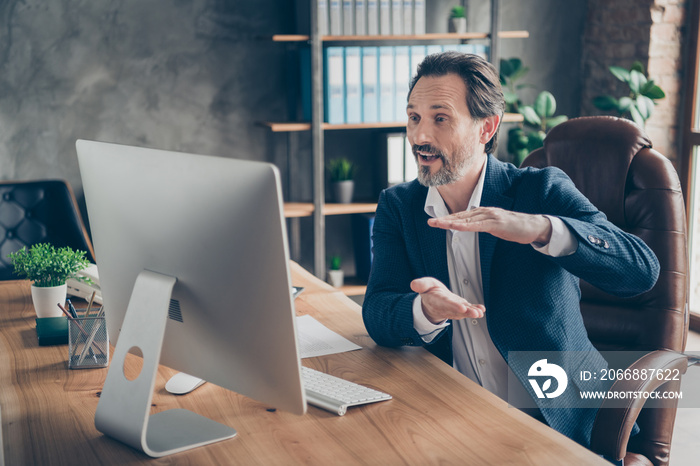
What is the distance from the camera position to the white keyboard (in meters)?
1.21

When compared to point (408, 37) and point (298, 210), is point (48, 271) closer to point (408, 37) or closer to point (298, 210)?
point (298, 210)

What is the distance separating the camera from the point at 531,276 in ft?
4.99

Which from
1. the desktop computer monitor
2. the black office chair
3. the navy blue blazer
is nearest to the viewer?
the desktop computer monitor

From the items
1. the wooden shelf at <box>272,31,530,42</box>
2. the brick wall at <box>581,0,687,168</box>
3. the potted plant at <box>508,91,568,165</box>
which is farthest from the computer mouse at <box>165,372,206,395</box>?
the brick wall at <box>581,0,687,168</box>

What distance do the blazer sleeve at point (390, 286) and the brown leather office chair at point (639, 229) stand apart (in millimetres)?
452

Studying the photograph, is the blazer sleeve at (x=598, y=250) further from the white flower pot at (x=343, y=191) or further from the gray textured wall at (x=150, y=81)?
the gray textured wall at (x=150, y=81)

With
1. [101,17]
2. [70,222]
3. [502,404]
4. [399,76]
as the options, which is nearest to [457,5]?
[399,76]

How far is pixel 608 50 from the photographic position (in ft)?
12.5

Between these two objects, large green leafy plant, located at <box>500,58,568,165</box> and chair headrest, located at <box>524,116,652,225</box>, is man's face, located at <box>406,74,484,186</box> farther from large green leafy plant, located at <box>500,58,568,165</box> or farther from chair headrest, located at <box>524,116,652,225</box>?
large green leafy plant, located at <box>500,58,568,165</box>

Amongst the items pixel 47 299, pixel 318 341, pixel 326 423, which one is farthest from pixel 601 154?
pixel 47 299

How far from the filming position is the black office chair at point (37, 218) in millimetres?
2910

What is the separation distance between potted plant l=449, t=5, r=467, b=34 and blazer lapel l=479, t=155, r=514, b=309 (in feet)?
6.88

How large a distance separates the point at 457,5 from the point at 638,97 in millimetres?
1073

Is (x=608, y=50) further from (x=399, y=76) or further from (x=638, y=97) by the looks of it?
(x=399, y=76)
